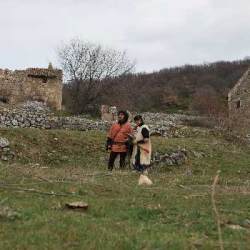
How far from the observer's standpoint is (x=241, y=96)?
33250mm

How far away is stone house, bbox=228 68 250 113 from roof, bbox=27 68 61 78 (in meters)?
13.2

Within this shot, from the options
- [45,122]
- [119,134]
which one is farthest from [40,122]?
[119,134]

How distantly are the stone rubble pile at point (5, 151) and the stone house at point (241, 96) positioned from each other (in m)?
19.6

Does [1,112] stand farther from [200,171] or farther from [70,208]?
[70,208]

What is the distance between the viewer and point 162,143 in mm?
19922

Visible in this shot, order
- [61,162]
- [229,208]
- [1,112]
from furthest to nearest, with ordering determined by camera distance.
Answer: [1,112]
[61,162]
[229,208]

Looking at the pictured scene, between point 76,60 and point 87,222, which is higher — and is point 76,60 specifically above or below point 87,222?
above

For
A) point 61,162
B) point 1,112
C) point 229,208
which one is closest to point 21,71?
point 1,112

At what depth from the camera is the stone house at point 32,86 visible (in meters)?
32.4

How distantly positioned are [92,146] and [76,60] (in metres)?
16.6

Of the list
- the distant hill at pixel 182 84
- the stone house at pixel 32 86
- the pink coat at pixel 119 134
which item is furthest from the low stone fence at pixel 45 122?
the distant hill at pixel 182 84

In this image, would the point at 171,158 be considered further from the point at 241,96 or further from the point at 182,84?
the point at 182,84

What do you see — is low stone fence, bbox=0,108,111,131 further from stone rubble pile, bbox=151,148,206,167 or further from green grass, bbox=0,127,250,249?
green grass, bbox=0,127,250,249

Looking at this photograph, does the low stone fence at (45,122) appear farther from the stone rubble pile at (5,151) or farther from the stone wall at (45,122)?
the stone rubble pile at (5,151)
